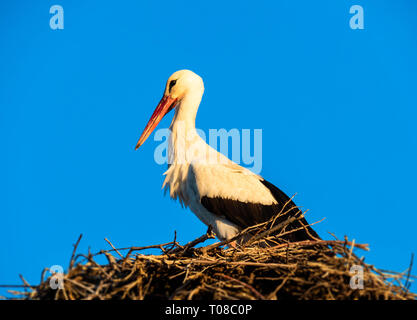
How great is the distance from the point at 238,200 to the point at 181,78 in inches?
61.5

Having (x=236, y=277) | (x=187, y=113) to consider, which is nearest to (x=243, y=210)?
(x=187, y=113)

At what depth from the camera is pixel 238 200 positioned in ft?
14.8

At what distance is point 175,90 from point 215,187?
4.45 feet

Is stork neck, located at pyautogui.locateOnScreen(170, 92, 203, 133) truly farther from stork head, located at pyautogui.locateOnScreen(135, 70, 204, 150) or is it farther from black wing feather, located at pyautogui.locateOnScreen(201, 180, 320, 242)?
black wing feather, located at pyautogui.locateOnScreen(201, 180, 320, 242)

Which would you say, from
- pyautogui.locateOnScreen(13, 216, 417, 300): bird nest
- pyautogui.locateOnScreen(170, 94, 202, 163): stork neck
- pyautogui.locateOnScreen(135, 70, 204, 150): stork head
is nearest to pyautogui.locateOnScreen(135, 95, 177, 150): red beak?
pyautogui.locateOnScreen(135, 70, 204, 150): stork head

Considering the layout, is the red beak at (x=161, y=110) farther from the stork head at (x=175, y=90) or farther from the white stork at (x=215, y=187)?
the white stork at (x=215, y=187)

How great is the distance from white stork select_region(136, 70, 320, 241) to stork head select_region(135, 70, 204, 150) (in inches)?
5.5

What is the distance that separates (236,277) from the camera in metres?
3.02

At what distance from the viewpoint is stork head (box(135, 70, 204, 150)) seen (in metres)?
5.25

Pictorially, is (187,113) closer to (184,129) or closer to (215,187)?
(184,129)

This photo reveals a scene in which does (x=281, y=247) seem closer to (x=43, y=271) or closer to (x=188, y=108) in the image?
(x=43, y=271)

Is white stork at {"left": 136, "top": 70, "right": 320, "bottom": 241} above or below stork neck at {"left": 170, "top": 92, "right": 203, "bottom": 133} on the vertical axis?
below
